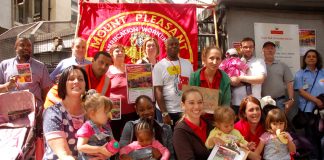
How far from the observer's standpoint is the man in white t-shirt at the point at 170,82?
512 centimetres

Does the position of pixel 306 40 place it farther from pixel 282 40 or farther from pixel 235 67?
pixel 235 67

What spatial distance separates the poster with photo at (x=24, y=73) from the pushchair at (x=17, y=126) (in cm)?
86

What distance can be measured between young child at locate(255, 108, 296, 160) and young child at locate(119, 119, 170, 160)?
3.55 feet

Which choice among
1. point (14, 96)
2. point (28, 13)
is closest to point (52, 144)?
point (14, 96)

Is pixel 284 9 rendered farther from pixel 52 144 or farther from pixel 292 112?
pixel 52 144

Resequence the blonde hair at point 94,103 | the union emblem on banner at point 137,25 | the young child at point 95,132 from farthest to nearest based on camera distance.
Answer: the union emblem on banner at point 137,25, the blonde hair at point 94,103, the young child at point 95,132

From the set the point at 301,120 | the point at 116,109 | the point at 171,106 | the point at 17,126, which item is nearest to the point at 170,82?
the point at 171,106

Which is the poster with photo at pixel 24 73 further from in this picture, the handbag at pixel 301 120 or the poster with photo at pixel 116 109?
the handbag at pixel 301 120

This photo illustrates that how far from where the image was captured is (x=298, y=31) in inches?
279

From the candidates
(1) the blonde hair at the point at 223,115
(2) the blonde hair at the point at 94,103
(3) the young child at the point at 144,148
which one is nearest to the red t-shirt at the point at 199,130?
(1) the blonde hair at the point at 223,115

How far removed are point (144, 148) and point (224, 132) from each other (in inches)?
32.3

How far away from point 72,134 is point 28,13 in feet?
62.5

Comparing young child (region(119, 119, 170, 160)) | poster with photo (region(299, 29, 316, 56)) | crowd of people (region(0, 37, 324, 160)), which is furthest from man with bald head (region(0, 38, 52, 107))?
poster with photo (region(299, 29, 316, 56))

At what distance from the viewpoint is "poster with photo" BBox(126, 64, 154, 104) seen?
16.7 ft
